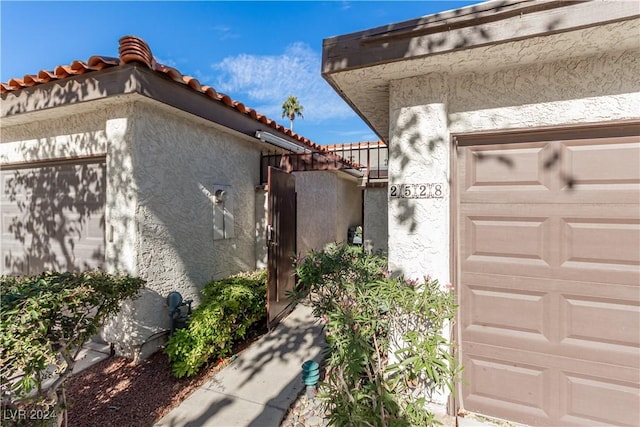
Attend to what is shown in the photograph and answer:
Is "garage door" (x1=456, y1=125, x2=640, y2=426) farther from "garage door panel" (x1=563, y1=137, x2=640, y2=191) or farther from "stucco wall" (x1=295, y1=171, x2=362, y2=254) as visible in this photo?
"stucco wall" (x1=295, y1=171, x2=362, y2=254)

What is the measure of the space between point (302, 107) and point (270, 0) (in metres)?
37.7

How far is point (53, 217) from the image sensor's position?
20.4 ft

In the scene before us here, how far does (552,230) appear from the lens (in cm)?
298

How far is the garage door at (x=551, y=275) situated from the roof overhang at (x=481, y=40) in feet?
2.67

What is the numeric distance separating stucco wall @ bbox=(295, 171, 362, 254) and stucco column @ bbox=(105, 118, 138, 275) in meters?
4.50

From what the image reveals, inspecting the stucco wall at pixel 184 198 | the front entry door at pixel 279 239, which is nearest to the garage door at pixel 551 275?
the front entry door at pixel 279 239

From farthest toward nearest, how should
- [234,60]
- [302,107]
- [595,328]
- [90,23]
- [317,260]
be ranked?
[302,107]
[234,60]
[90,23]
[317,260]
[595,328]

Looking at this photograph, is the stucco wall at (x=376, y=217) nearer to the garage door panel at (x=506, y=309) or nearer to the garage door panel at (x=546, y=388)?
the garage door panel at (x=506, y=309)

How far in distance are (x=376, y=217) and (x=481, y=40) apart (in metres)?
5.58

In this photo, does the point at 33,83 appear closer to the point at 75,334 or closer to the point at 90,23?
the point at 90,23

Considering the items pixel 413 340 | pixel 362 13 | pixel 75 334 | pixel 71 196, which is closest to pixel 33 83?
pixel 71 196

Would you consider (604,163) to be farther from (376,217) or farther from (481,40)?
(376,217)

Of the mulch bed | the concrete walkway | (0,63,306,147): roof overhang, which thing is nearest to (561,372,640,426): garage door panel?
the concrete walkway

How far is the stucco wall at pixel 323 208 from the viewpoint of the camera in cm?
1016
